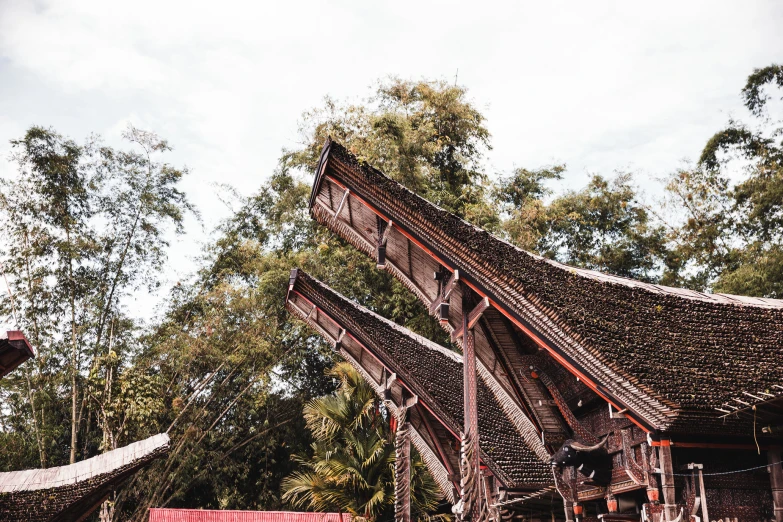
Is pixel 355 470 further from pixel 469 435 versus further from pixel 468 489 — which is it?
pixel 468 489

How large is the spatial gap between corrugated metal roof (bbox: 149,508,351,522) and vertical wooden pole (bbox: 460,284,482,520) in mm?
7640

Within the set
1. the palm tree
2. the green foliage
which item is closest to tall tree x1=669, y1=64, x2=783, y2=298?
the green foliage

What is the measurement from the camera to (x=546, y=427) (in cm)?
923

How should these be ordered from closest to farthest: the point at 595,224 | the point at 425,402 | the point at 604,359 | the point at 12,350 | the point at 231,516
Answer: the point at 12,350, the point at 604,359, the point at 425,402, the point at 231,516, the point at 595,224

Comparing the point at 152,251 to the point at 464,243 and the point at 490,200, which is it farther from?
the point at 464,243

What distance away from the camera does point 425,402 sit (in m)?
12.3

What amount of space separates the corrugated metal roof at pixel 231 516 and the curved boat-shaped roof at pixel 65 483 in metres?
7.85

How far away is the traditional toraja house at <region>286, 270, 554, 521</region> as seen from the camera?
11102mm

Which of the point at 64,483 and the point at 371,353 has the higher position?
the point at 371,353

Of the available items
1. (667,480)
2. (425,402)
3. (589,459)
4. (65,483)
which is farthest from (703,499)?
(65,483)

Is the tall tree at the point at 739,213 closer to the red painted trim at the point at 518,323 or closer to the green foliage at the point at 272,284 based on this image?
the green foliage at the point at 272,284

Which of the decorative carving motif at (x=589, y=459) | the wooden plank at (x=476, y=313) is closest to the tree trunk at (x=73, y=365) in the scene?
the wooden plank at (x=476, y=313)

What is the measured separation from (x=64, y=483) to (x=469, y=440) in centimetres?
459

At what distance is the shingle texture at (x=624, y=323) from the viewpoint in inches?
264
